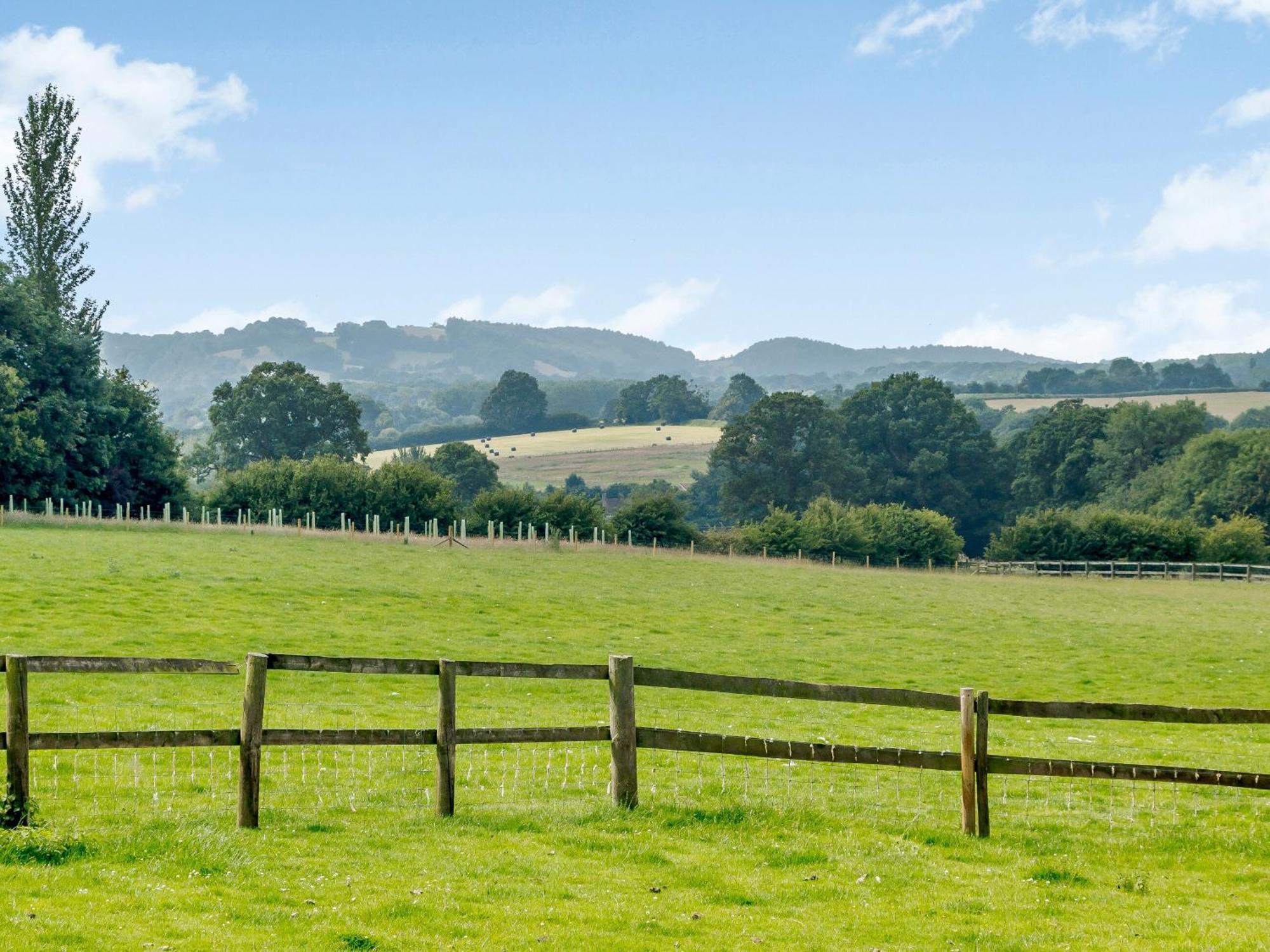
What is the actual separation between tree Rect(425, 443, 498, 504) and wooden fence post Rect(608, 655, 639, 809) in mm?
133928

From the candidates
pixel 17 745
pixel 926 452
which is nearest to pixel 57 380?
pixel 17 745

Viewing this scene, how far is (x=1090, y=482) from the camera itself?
147m

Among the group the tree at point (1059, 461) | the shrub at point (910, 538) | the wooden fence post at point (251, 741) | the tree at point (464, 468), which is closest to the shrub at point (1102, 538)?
the shrub at point (910, 538)

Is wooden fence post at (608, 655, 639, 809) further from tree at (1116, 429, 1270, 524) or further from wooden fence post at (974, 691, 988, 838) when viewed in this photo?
tree at (1116, 429, 1270, 524)

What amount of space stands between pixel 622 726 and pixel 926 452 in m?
140

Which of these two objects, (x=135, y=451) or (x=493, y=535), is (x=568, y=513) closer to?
(x=493, y=535)

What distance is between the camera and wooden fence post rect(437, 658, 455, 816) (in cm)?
1362

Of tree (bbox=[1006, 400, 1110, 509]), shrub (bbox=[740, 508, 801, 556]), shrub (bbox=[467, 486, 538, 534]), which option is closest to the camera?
shrub (bbox=[467, 486, 538, 534])

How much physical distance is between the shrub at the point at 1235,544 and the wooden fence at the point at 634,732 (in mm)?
94781

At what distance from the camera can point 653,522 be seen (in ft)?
326

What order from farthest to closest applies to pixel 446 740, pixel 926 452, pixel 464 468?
pixel 926 452, pixel 464 468, pixel 446 740

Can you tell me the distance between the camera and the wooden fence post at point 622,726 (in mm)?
14086

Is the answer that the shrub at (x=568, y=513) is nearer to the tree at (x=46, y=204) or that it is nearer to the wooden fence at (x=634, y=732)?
the tree at (x=46, y=204)

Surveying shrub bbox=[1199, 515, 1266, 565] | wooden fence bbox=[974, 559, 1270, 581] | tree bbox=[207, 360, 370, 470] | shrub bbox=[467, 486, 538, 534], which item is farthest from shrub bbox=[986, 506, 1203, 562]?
tree bbox=[207, 360, 370, 470]
